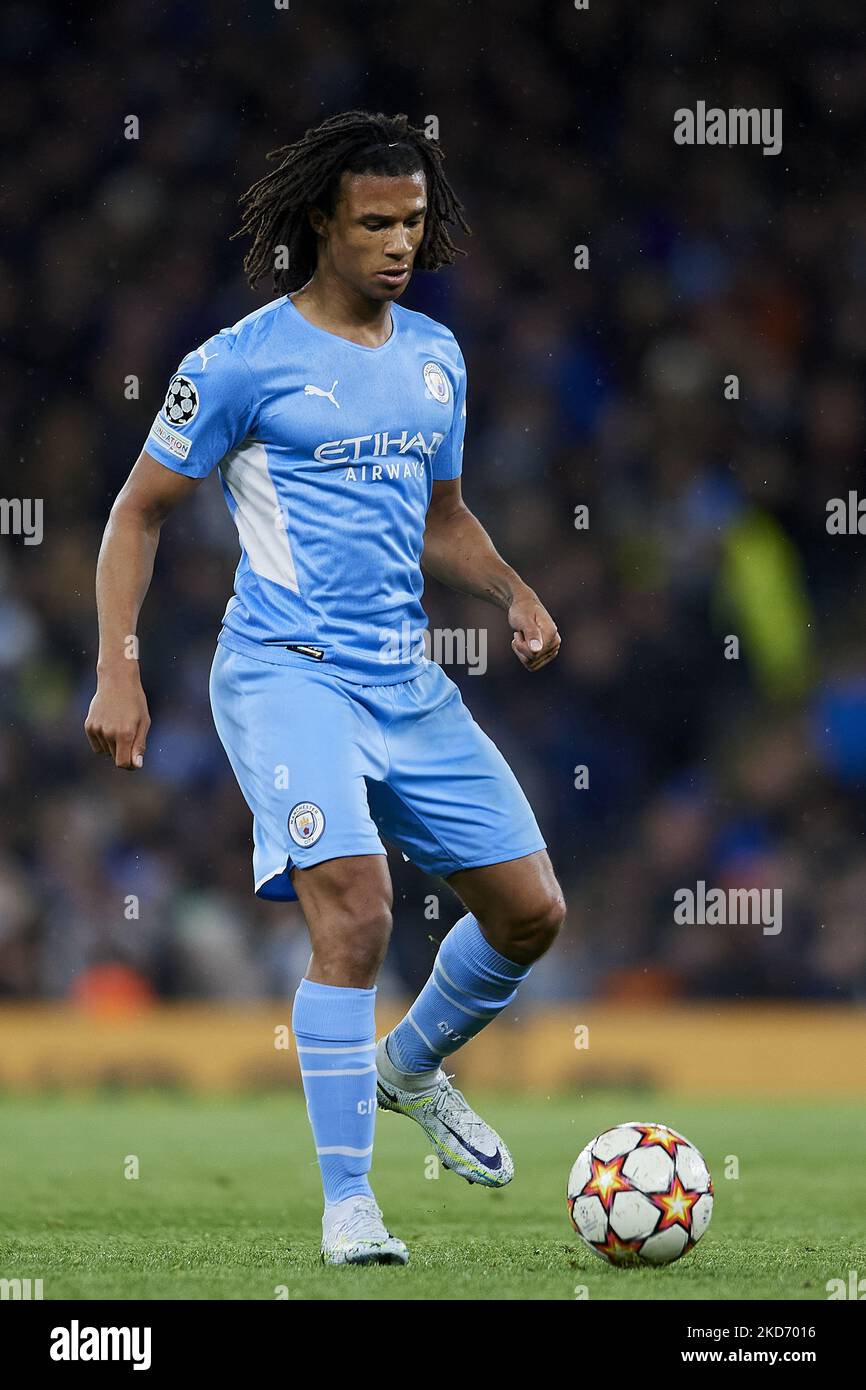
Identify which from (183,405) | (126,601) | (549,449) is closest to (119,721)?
(126,601)

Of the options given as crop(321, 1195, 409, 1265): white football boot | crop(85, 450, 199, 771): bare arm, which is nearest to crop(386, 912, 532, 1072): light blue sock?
crop(321, 1195, 409, 1265): white football boot

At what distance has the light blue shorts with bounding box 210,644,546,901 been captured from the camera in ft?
13.9

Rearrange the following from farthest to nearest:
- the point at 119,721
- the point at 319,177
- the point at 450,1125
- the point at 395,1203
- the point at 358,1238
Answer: the point at 395,1203 < the point at 450,1125 < the point at 319,177 < the point at 119,721 < the point at 358,1238

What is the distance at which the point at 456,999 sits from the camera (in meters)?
4.80

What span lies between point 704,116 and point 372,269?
25.4 feet

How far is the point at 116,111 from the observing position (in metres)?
12.3

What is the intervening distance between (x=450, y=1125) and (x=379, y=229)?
211 centimetres

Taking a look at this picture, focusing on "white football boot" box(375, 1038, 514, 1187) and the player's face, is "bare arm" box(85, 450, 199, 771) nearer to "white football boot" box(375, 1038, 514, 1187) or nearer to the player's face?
the player's face

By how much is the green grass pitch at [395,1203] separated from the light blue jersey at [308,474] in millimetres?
1319

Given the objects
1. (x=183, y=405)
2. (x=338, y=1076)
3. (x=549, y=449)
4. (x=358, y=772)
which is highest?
(x=549, y=449)

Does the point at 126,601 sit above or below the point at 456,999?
above

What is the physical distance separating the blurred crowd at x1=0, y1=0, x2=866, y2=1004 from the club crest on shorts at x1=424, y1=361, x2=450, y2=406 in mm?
5395

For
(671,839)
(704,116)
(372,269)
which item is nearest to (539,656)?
(372,269)

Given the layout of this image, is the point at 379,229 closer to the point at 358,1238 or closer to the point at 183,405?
the point at 183,405
